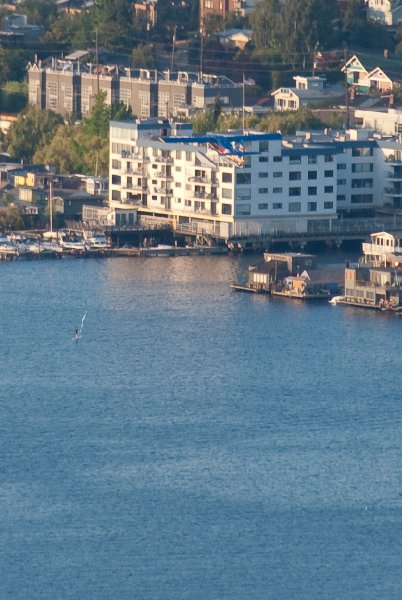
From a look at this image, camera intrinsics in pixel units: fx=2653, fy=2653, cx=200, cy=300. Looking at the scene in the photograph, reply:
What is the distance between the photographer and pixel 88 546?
1862cm

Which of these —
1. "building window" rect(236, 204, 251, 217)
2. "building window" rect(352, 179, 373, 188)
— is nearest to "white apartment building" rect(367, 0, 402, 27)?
"building window" rect(352, 179, 373, 188)

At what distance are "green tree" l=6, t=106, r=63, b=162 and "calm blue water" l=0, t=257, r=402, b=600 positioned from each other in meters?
9.61

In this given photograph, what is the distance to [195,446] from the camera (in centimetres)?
2108

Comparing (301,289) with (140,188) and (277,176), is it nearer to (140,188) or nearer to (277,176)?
(277,176)

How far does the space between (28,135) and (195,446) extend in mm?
17609

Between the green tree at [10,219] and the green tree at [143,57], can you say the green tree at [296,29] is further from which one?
the green tree at [10,219]

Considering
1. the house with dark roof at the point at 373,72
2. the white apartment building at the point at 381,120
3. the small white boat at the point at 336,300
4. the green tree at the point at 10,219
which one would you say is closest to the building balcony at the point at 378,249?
the small white boat at the point at 336,300

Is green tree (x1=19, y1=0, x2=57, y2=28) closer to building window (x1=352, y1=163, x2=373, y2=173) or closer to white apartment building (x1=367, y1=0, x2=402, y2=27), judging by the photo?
white apartment building (x1=367, y1=0, x2=402, y2=27)

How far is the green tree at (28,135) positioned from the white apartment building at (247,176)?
4.11 meters

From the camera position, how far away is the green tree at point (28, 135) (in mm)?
37969

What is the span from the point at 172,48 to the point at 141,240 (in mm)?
15893

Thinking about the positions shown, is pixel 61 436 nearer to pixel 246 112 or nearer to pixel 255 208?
pixel 255 208

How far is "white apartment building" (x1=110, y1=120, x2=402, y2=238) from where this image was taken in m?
31.9

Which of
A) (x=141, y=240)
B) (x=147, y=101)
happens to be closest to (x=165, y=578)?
(x=141, y=240)
